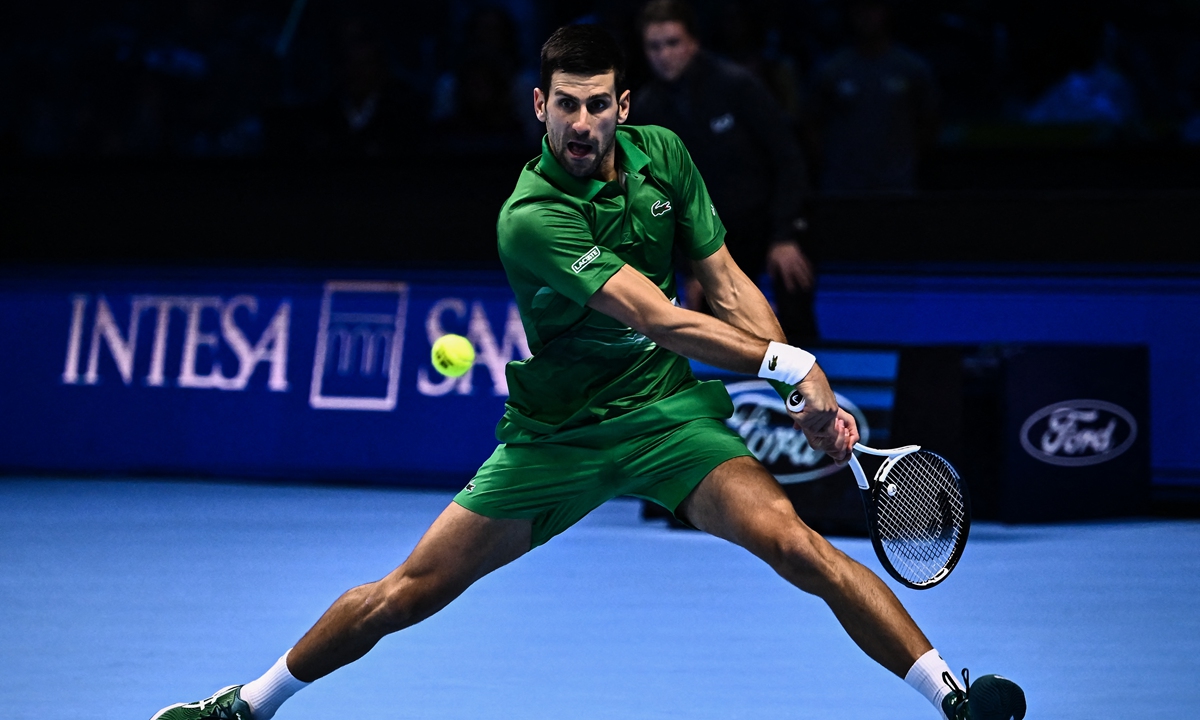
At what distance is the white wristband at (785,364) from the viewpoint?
3.43 metres

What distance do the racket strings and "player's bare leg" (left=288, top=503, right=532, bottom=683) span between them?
85 centimetres

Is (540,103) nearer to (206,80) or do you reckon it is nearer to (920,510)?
(920,510)

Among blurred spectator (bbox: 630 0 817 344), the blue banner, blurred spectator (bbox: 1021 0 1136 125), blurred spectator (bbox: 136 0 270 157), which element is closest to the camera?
blurred spectator (bbox: 630 0 817 344)

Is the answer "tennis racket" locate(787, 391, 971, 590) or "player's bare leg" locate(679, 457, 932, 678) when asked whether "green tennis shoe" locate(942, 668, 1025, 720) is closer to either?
"player's bare leg" locate(679, 457, 932, 678)

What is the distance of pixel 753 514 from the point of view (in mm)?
3520

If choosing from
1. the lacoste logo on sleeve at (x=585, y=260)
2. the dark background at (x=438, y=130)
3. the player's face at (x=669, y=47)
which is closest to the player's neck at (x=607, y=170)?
the lacoste logo on sleeve at (x=585, y=260)

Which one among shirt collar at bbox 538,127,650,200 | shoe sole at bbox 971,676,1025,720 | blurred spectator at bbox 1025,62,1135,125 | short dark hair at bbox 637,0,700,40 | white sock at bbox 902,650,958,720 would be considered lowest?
shoe sole at bbox 971,676,1025,720

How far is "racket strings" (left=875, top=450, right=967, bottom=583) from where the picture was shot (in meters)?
→ 3.75

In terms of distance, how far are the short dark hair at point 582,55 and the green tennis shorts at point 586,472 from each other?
30.9 inches

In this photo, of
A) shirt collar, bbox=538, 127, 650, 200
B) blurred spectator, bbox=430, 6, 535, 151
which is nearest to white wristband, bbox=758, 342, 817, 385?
shirt collar, bbox=538, 127, 650, 200

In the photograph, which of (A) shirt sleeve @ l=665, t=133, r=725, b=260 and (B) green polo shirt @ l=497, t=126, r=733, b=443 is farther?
(A) shirt sleeve @ l=665, t=133, r=725, b=260

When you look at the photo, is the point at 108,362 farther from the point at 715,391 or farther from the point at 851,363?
the point at 715,391

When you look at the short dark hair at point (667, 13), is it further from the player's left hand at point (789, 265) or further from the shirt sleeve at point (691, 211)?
the shirt sleeve at point (691, 211)

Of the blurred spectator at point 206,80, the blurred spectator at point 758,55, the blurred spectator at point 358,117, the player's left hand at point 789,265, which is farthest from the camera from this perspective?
the blurred spectator at point 206,80
